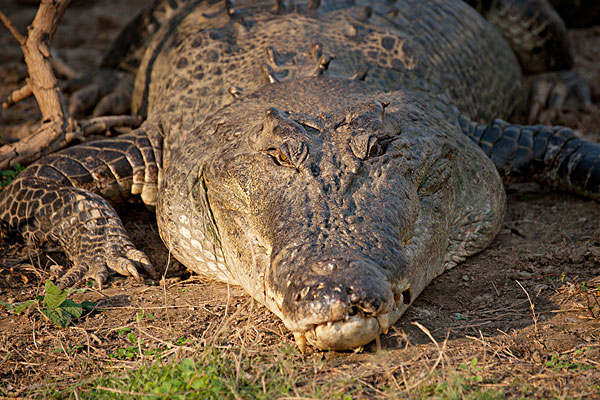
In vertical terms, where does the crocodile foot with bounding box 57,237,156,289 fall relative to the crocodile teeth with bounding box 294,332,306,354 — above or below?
below

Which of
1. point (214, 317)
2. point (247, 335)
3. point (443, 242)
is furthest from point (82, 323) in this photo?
point (443, 242)

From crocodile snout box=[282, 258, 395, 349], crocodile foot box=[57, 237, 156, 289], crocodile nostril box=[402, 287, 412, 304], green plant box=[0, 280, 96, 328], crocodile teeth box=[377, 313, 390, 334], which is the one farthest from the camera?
crocodile foot box=[57, 237, 156, 289]

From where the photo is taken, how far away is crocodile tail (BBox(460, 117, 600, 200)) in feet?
14.0

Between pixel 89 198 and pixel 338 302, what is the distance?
7.40ft

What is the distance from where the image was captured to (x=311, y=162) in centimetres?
287

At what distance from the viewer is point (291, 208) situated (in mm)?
2723

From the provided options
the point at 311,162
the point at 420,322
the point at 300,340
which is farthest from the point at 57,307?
the point at 420,322

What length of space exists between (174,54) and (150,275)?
75.6 inches

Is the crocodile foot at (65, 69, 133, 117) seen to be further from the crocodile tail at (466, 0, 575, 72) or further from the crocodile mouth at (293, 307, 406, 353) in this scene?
the crocodile mouth at (293, 307, 406, 353)

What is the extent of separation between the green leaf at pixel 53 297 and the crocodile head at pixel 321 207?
2.65 ft

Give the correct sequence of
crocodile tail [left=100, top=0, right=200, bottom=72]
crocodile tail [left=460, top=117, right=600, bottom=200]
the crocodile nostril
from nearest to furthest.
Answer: the crocodile nostril, crocodile tail [left=460, top=117, right=600, bottom=200], crocodile tail [left=100, top=0, right=200, bottom=72]

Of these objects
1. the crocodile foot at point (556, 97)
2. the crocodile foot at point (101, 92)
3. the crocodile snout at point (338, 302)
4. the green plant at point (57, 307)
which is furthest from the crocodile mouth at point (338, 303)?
the crocodile foot at point (556, 97)

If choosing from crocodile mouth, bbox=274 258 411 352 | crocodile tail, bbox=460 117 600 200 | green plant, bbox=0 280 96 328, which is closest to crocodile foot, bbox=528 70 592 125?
crocodile tail, bbox=460 117 600 200

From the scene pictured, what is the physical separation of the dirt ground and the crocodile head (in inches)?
6.0
